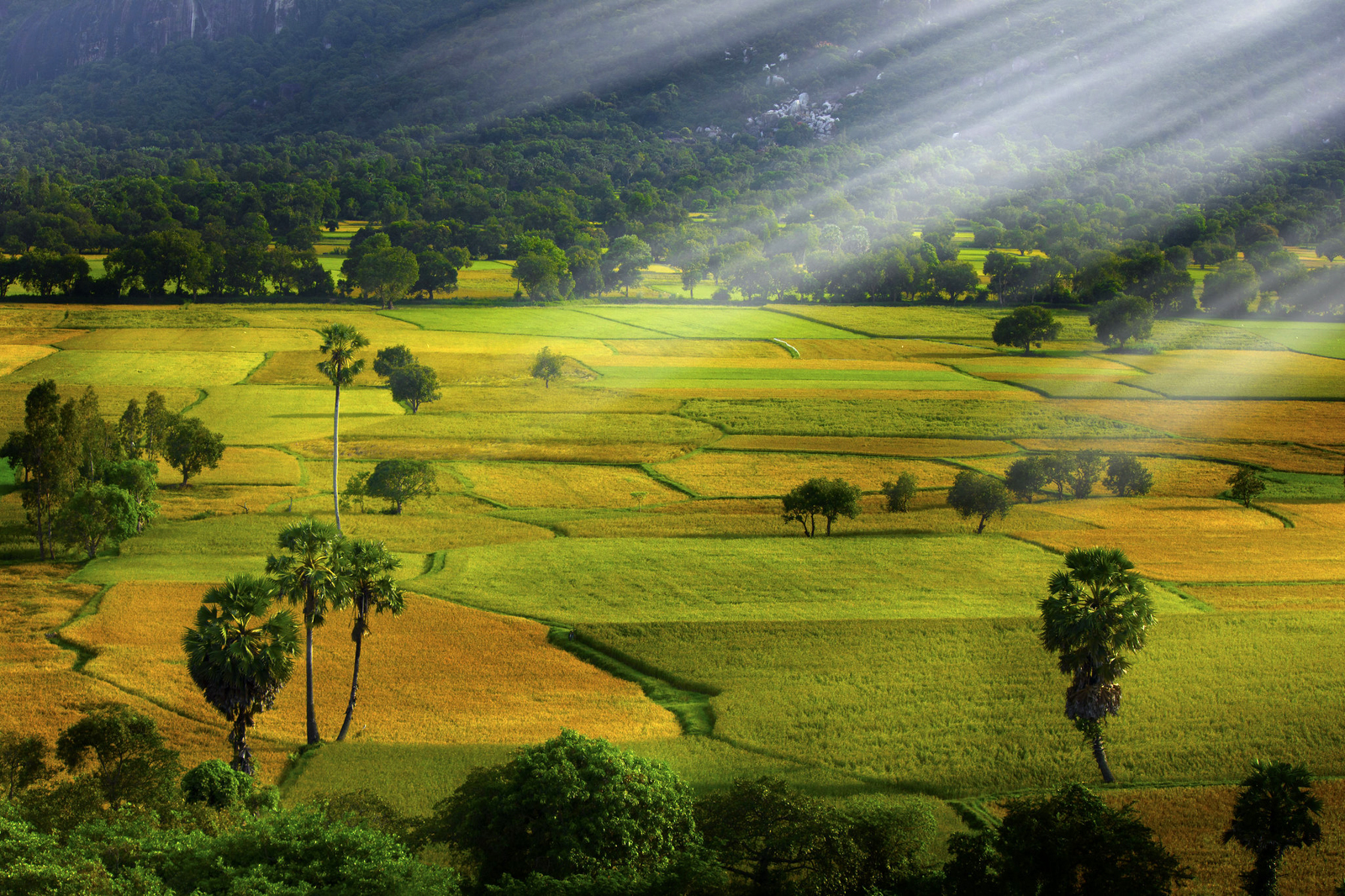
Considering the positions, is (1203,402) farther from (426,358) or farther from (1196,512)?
(426,358)

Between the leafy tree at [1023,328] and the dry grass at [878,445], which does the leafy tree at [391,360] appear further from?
the leafy tree at [1023,328]

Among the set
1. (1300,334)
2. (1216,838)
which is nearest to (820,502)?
(1216,838)

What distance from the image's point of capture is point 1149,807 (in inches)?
1236

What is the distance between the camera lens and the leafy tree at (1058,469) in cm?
7381

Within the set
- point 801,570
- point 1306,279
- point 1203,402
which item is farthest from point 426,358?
point 1306,279

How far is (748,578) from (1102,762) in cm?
2258

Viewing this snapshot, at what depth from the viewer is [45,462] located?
5562cm

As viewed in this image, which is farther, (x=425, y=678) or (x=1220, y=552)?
(x=1220, y=552)

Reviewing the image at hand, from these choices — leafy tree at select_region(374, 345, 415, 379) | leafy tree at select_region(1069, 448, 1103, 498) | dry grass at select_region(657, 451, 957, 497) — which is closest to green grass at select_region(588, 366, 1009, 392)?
leafy tree at select_region(374, 345, 415, 379)

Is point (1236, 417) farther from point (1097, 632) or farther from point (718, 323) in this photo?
point (1097, 632)

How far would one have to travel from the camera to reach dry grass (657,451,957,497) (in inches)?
2918

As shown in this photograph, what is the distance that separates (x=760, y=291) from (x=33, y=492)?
451 feet

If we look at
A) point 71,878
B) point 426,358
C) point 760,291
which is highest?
point 760,291

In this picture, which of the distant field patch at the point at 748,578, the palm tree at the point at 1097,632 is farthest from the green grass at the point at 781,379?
the palm tree at the point at 1097,632
